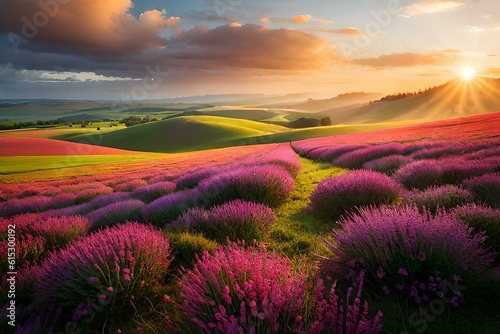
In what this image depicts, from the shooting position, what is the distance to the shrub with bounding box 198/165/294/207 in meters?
7.41

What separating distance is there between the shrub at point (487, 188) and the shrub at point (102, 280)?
5.18 meters

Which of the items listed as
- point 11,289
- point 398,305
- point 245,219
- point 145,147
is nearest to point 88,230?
point 11,289

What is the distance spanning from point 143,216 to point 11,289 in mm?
3180

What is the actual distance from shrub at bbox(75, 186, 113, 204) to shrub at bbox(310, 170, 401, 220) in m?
7.57

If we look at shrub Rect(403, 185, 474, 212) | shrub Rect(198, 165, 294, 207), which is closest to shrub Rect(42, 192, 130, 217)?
shrub Rect(198, 165, 294, 207)

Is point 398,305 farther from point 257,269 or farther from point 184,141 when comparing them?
point 184,141

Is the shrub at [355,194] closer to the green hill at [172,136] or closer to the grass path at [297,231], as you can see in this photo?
the grass path at [297,231]

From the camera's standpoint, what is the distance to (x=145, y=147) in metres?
74.2

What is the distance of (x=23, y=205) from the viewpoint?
24.2 feet

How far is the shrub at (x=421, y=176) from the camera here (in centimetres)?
678

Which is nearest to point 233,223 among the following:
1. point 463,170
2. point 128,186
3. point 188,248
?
point 188,248

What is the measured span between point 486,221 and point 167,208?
5721 mm

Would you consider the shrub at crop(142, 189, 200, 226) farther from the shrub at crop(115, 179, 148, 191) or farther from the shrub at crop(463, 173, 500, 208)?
the shrub at crop(463, 173, 500, 208)

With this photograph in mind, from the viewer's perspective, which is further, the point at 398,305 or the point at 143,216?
the point at 143,216
